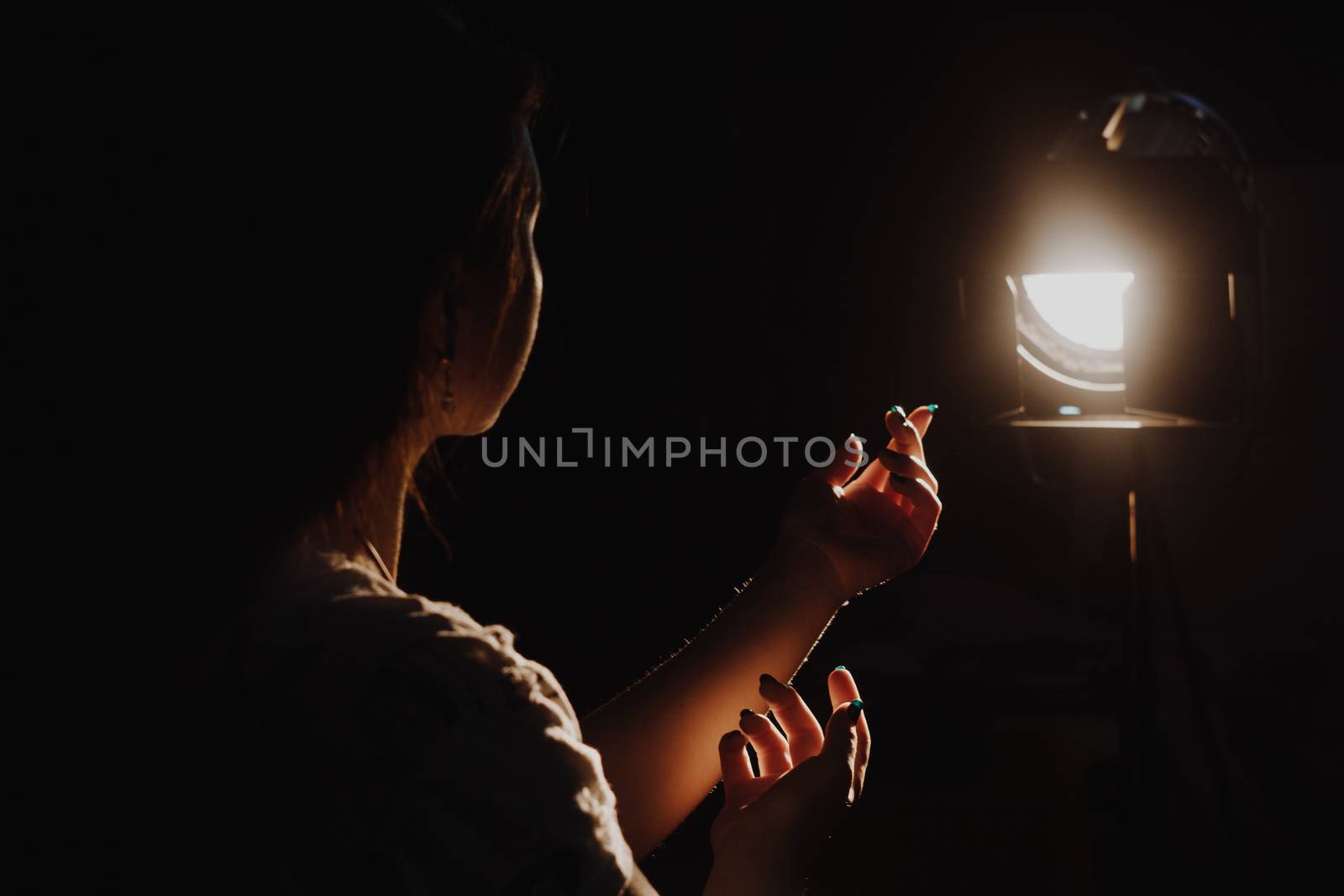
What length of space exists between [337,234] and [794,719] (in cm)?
52

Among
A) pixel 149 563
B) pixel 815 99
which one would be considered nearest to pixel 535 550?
pixel 815 99

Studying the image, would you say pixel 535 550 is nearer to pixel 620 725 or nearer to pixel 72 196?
pixel 620 725

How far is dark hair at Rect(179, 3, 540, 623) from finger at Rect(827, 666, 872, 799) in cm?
39

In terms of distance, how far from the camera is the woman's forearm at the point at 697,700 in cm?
91

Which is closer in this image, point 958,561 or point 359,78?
point 359,78

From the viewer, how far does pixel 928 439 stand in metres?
2.45

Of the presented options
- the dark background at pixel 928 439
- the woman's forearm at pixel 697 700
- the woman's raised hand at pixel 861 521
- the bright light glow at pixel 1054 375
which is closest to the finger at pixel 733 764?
the woman's forearm at pixel 697 700

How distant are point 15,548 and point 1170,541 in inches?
94.6

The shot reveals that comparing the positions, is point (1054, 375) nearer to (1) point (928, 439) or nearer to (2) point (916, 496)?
(2) point (916, 496)

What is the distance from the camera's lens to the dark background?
221 cm

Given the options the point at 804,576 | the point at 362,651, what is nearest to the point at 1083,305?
the point at 804,576

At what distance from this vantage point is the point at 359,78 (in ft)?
1.92

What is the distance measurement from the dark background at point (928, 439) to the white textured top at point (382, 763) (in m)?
1.70

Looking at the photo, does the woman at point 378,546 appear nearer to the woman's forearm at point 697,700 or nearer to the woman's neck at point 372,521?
the woman's neck at point 372,521
